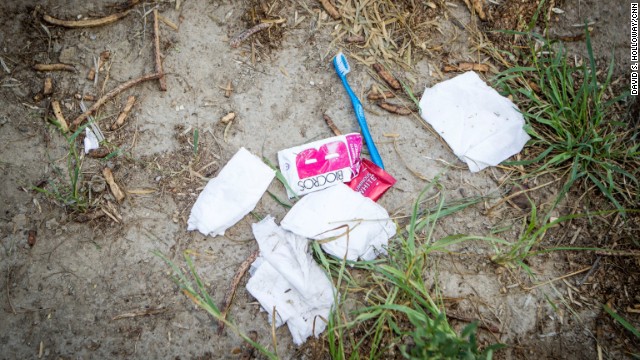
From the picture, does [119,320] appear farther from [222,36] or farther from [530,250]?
[530,250]

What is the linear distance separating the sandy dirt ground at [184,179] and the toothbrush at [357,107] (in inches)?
2.5

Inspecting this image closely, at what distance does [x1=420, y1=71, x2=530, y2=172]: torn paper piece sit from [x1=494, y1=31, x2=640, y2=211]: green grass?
7 cm

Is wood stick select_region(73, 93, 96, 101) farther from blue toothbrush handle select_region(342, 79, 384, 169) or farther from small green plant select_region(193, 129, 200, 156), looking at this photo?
blue toothbrush handle select_region(342, 79, 384, 169)

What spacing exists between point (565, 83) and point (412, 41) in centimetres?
76

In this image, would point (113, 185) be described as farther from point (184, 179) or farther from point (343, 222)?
point (343, 222)

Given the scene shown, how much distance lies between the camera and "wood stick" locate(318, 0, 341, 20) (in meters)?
2.09

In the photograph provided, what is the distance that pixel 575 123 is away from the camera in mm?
1941

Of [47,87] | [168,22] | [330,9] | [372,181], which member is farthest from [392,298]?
[47,87]

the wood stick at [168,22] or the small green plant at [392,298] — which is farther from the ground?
the wood stick at [168,22]

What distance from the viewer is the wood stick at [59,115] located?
6.23 feet

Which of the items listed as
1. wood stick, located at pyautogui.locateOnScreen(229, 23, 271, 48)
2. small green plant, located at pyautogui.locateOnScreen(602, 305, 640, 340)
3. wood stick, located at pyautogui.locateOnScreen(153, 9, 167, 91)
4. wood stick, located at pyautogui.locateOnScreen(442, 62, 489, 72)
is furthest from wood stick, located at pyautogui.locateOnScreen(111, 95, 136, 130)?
small green plant, located at pyautogui.locateOnScreen(602, 305, 640, 340)

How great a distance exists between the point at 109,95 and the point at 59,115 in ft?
0.82

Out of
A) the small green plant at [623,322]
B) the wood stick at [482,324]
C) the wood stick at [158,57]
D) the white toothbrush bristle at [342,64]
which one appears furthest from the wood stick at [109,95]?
the small green plant at [623,322]

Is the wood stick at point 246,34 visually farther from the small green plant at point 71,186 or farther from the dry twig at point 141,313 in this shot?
the dry twig at point 141,313
